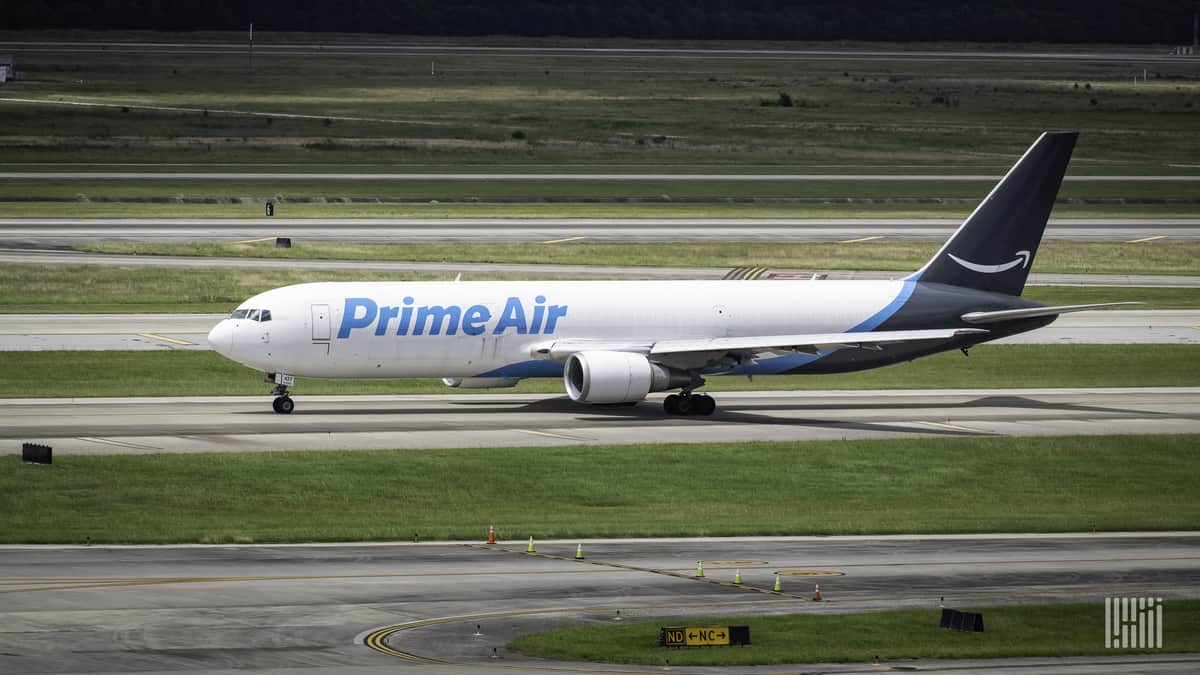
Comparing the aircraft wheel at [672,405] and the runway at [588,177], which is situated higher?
the runway at [588,177]

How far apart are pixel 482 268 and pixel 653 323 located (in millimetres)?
31926

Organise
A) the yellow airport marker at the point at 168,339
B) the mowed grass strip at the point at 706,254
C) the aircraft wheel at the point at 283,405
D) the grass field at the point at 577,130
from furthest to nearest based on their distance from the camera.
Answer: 1. the grass field at the point at 577,130
2. the mowed grass strip at the point at 706,254
3. the yellow airport marker at the point at 168,339
4. the aircraft wheel at the point at 283,405

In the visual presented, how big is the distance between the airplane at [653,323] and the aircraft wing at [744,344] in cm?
5

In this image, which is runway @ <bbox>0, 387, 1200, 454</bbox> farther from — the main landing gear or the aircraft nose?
the aircraft nose

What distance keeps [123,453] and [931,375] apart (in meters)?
31.3

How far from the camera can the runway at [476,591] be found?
86.7 ft

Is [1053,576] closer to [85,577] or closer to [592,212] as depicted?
[85,577]

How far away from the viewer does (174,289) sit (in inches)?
3159

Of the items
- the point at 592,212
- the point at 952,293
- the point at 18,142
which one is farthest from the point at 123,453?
the point at 18,142

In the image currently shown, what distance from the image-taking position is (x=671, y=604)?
3030cm

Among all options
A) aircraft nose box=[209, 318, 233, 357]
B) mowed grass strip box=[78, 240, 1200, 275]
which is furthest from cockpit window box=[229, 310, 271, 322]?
mowed grass strip box=[78, 240, 1200, 275]

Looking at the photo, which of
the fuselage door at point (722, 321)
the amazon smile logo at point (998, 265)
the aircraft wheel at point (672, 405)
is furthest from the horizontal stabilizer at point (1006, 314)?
the aircraft wheel at point (672, 405)

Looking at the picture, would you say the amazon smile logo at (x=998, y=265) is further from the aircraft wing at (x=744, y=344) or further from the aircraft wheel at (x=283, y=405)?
the aircraft wheel at (x=283, y=405)

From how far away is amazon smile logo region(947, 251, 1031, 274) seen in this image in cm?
5834
